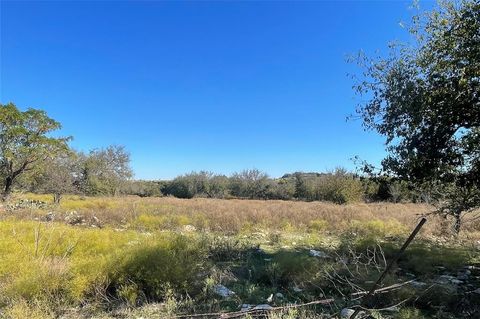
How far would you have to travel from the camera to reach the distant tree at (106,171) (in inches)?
1506

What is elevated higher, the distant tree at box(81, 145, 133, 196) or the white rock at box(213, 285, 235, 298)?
the distant tree at box(81, 145, 133, 196)

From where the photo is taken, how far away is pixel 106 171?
4156cm

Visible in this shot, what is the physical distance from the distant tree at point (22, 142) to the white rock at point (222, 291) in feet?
66.6

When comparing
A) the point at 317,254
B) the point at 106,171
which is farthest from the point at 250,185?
the point at 317,254

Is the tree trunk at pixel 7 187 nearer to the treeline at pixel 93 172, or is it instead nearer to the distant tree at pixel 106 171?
the treeline at pixel 93 172

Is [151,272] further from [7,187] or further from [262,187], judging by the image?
[262,187]

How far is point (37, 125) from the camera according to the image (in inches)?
880

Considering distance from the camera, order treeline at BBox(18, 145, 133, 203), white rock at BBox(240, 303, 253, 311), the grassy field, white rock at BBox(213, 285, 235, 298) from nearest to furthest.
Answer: the grassy field, white rock at BBox(240, 303, 253, 311), white rock at BBox(213, 285, 235, 298), treeline at BBox(18, 145, 133, 203)

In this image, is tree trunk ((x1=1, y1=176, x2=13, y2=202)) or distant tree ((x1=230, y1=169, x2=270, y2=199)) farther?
distant tree ((x1=230, y1=169, x2=270, y2=199))

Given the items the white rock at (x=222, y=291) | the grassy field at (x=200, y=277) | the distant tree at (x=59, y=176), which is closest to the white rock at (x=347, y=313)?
the grassy field at (x=200, y=277)

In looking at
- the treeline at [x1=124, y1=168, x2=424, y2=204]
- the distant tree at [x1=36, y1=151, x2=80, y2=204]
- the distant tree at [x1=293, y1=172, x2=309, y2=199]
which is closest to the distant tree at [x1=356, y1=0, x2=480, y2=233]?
the distant tree at [x1=36, y1=151, x2=80, y2=204]

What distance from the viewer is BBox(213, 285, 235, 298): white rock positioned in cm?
557

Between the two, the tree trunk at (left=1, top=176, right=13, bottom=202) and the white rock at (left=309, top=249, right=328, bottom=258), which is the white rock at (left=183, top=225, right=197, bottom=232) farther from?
the tree trunk at (left=1, top=176, right=13, bottom=202)

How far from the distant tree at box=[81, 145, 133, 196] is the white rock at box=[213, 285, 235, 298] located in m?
34.2
